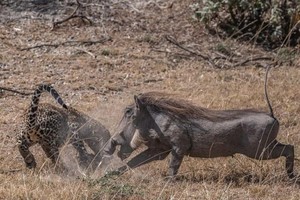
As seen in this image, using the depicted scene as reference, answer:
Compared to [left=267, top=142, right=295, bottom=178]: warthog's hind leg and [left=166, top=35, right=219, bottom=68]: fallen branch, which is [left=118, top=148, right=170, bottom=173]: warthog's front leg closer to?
[left=267, top=142, right=295, bottom=178]: warthog's hind leg

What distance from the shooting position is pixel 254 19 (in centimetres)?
1037

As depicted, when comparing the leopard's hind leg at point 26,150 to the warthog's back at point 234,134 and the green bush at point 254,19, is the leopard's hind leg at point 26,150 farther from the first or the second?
the green bush at point 254,19

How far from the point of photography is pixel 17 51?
922 centimetres

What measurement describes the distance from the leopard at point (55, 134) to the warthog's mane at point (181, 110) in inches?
23.5

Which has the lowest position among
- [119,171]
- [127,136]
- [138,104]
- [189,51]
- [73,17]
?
[189,51]

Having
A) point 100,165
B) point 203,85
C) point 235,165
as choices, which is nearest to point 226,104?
point 203,85

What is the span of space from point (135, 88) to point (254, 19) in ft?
8.80

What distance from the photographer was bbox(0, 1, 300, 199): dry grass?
544 cm

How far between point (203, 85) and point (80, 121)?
2.44 m

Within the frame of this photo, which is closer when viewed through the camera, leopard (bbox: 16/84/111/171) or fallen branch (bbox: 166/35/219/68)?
leopard (bbox: 16/84/111/171)

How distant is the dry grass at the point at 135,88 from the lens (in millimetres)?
5441

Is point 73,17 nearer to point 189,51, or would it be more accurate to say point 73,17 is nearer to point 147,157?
point 189,51

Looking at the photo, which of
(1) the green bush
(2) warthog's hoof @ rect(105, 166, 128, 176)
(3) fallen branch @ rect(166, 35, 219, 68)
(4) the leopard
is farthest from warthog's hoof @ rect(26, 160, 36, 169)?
(1) the green bush

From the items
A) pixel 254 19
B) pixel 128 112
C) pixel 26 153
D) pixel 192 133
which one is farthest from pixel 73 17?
pixel 192 133
